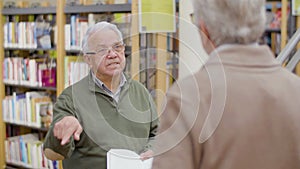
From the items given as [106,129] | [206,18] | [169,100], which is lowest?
[106,129]

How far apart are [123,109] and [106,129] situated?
0.15 meters

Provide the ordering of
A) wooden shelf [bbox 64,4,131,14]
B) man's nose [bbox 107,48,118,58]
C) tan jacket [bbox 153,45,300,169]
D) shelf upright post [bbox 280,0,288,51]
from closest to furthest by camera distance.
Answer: tan jacket [bbox 153,45,300,169], man's nose [bbox 107,48,118,58], shelf upright post [bbox 280,0,288,51], wooden shelf [bbox 64,4,131,14]

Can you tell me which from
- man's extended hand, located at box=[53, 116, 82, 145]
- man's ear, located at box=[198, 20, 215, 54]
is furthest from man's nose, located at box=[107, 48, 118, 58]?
man's ear, located at box=[198, 20, 215, 54]

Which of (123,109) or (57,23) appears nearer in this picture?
(123,109)

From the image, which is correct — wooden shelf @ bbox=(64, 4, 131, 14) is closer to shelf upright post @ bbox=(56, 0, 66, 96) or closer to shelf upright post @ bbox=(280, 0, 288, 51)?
shelf upright post @ bbox=(56, 0, 66, 96)

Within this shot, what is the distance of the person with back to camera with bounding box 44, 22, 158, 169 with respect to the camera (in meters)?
1.86

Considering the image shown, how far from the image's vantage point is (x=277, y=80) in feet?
3.58

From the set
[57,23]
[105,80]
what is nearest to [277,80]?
[105,80]

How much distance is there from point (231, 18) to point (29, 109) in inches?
145

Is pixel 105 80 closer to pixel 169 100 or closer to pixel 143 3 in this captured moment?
pixel 169 100

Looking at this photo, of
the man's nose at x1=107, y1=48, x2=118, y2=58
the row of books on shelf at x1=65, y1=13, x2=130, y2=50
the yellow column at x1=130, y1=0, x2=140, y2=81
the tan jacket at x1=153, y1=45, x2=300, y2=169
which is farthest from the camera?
the row of books on shelf at x1=65, y1=13, x2=130, y2=50

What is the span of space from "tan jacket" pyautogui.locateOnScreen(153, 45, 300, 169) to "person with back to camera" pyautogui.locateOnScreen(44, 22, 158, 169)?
768mm

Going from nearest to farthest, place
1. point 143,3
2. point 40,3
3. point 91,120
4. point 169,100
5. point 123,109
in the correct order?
1. point 169,100
2. point 91,120
3. point 123,109
4. point 143,3
5. point 40,3

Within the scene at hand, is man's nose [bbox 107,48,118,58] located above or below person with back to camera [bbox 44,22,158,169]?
above
